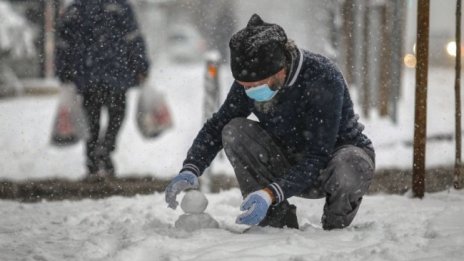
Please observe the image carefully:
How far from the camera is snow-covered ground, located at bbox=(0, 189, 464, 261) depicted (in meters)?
3.69

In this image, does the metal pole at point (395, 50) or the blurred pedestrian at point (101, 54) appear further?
the metal pole at point (395, 50)

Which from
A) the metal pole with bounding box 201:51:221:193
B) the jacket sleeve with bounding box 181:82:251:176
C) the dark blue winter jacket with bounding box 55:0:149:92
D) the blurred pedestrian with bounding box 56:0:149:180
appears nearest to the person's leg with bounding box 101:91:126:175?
the blurred pedestrian with bounding box 56:0:149:180

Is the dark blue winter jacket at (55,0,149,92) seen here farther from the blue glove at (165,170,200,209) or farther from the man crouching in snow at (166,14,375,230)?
the blue glove at (165,170,200,209)

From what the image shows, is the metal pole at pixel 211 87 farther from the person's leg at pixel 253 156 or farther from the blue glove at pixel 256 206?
the blue glove at pixel 256 206

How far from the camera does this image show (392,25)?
10.8m

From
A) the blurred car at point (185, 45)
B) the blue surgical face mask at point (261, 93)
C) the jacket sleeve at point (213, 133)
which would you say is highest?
the blurred car at point (185, 45)

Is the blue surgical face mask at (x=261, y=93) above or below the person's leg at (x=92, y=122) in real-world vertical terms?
above

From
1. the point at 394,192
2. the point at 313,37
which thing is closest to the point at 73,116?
the point at 394,192

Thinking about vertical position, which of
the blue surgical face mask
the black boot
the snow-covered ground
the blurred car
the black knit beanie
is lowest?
the snow-covered ground

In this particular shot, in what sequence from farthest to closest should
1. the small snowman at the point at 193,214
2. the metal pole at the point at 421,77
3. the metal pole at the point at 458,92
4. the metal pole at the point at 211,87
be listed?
the metal pole at the point at 211,87 < the metal pole at the point at 458,92 < the metal pole at the point at 421,77 < the small snowman at the point at 193,214

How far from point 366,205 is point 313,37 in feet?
48.4

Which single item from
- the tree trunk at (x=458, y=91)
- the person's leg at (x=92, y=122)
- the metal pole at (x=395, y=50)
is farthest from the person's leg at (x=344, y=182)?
the metal pole at (x=395, y=50)

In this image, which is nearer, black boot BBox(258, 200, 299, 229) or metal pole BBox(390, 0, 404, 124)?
black boot BBox(258, 200, 299, 229)

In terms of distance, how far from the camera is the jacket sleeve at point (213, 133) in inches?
172
